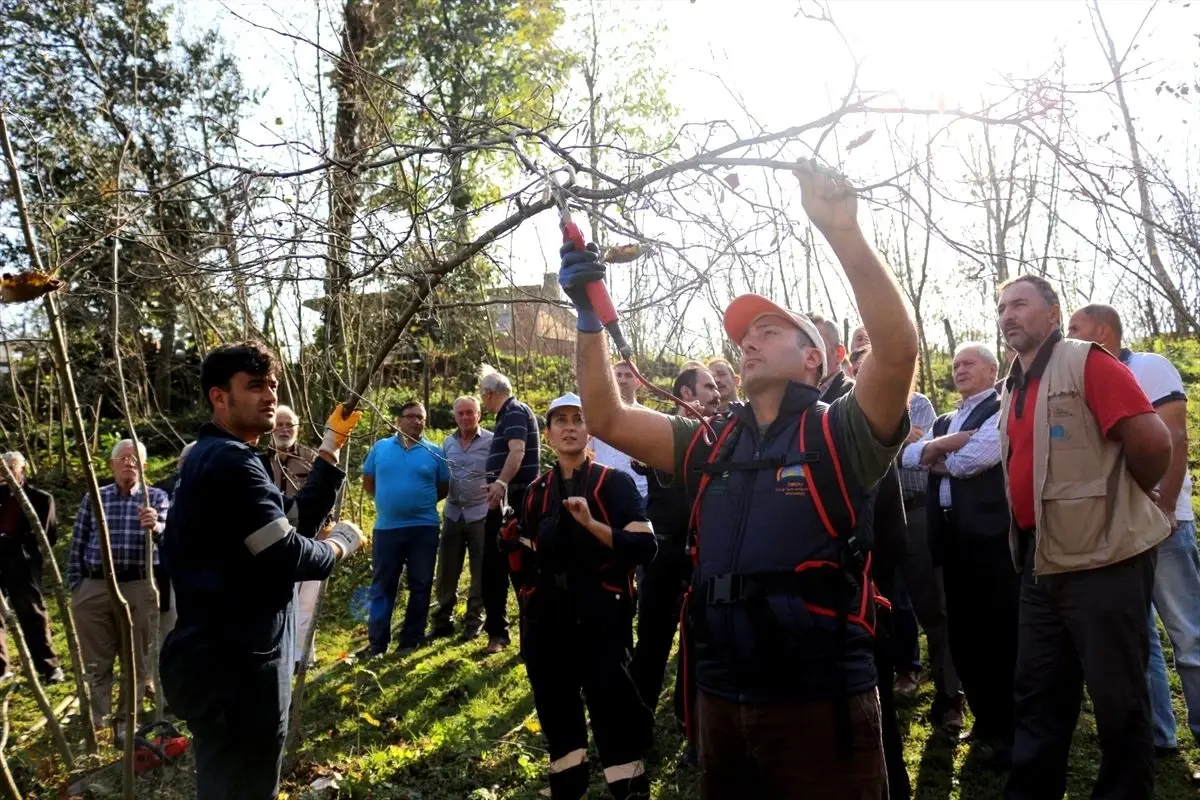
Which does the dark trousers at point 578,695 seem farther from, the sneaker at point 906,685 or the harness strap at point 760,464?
the sneaker at point 906,685

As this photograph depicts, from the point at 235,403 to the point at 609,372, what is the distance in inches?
57.8

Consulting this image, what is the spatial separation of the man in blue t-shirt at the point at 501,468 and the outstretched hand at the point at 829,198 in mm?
4187

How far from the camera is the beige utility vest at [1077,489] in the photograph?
3141 mm

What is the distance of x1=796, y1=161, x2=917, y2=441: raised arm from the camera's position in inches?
82.5

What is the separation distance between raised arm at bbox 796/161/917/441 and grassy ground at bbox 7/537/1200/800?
8.88 ft

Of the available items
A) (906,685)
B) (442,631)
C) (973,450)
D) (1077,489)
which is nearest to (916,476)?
(973,450)

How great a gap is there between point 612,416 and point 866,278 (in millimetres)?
835

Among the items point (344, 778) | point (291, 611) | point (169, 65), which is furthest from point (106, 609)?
point (169, 65)

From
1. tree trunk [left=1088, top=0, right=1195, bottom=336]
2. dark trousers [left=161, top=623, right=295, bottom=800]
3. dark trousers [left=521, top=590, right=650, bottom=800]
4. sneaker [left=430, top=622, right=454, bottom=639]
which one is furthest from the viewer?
sneaker [left=430, top=622, right=454, bottom=639]

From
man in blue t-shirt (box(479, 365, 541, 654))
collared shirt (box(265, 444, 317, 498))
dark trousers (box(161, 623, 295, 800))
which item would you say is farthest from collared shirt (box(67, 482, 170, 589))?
dark trousers (box(161, 623, 295, 800))

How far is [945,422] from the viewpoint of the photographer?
4984mm

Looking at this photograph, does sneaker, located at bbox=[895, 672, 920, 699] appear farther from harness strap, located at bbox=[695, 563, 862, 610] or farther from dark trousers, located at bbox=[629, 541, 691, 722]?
harness strap, located at bbox=[695, 563, 862, 610]

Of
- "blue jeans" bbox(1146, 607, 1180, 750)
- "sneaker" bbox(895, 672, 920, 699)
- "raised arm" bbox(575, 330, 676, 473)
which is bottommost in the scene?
"sneaker" bbox(895, 672, 920, 699)

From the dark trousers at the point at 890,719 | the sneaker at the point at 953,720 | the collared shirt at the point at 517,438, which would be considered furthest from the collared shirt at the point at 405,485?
the dark trousers at the point at 890,719
